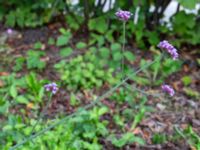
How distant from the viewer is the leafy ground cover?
2.88m

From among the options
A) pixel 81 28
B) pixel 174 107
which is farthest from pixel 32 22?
pixel 174 107

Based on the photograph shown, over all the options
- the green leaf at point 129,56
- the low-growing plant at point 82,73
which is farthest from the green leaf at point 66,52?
the green leaf at point 129,56

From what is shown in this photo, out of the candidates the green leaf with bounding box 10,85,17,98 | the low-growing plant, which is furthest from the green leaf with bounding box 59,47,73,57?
the green leaf with bounding box 10,85,17,98

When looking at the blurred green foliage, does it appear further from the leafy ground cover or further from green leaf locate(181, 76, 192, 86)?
green leaf locate(181, 76, 192, 86)

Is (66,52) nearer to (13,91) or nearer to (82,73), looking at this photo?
(82,73)

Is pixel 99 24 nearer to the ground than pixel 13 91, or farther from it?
farther from it

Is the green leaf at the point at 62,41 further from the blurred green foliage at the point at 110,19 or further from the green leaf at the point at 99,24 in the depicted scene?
the green leaf at the point at 99,24

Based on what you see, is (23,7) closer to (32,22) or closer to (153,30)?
(32,22)

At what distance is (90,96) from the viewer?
3443 millimetres

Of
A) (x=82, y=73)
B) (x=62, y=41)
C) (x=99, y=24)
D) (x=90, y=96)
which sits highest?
(x=99, y=24)

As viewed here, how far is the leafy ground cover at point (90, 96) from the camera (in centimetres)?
288

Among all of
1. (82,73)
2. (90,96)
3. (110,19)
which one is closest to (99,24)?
(110,19)

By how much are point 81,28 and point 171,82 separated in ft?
3.23

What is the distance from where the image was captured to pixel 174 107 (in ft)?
11.2
